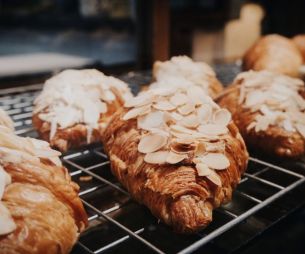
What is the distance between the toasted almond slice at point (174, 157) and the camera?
3.03 ft

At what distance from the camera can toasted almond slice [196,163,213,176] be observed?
899mm

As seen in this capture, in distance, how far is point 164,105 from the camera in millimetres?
1095

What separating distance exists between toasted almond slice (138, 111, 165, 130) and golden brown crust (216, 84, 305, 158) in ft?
1.27

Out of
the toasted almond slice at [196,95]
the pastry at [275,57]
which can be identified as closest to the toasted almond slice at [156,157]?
the toasted almond slice at [196,95]

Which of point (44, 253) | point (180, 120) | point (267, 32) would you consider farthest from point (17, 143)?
point (267, 32)

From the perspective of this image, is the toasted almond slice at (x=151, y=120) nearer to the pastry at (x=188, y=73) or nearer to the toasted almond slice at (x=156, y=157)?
the toasted almond slice at (x=156, y=157)

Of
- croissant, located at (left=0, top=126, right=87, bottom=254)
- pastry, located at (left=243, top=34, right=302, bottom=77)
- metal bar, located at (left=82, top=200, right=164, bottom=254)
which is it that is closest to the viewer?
croissant, located at (left=0, top=126, right=87, bottom=254)

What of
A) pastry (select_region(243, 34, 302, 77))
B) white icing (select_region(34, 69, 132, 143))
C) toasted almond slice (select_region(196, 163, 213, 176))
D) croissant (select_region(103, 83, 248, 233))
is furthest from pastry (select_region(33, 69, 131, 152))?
pastry (select_region(243, 34, 302, 77))

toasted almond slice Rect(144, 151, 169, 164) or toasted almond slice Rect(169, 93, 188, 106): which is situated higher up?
toasted almond slice Rect(169, 93, 188, 106)

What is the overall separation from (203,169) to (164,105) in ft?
0.81

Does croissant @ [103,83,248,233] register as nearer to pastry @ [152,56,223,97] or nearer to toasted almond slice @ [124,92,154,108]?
toasted almond slice @ [124,92,154,108]

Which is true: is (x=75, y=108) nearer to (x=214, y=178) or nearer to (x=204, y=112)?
(x=204, y=112)

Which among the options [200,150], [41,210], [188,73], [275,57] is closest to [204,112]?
[200,150]

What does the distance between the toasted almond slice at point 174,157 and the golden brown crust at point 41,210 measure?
206mm
